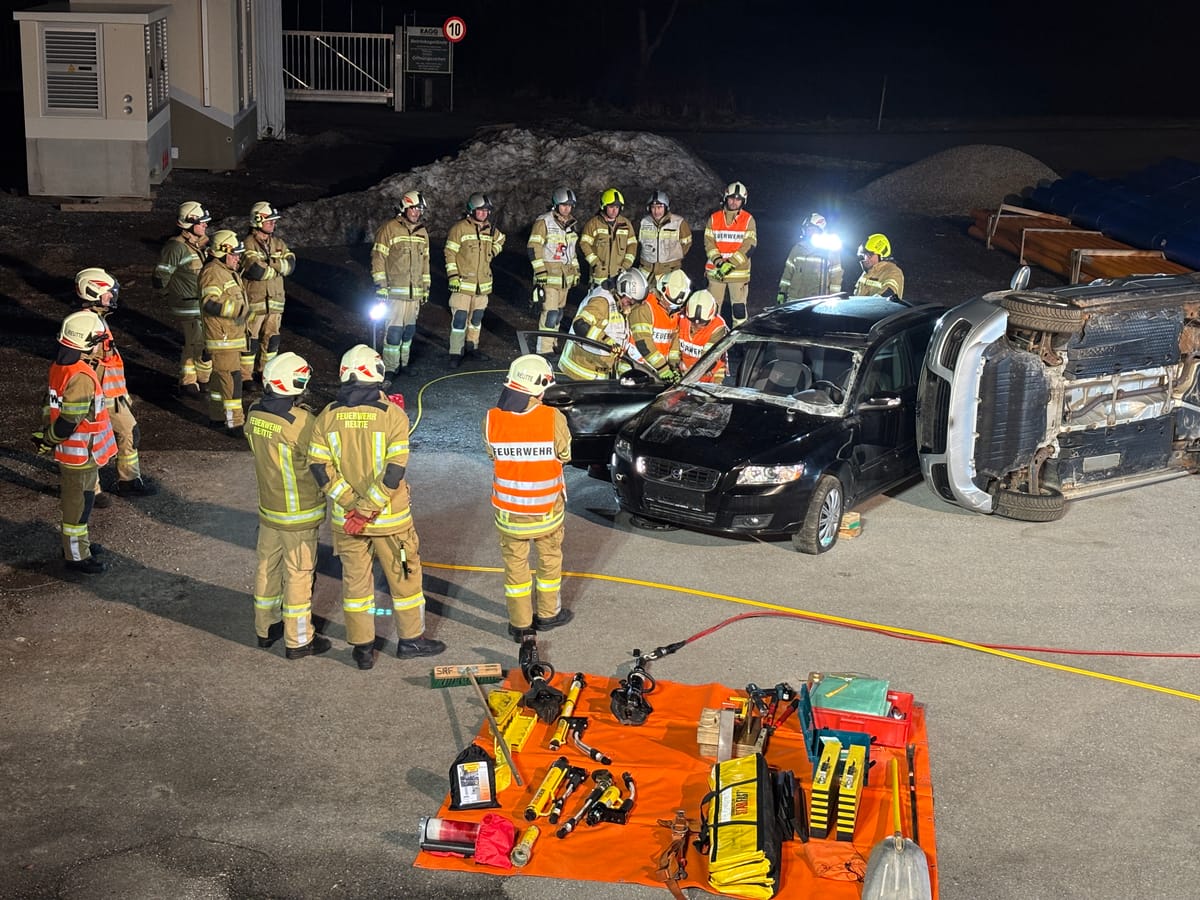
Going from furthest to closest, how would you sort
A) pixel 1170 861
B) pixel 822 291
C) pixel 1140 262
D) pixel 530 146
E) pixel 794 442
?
1. pixel 530 146
2. pixel 1140 262
3. pixel 822 291
4. pixel 794 442
5. pixel 1170 861

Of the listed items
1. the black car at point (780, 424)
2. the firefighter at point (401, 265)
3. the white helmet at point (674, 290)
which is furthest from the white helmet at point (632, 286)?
the firefighter at point (401, 265)

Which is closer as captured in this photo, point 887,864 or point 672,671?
point 887,864

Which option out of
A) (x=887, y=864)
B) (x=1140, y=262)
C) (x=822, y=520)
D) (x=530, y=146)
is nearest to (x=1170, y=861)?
(x=887, y=864)

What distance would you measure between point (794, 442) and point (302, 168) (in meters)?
15.8

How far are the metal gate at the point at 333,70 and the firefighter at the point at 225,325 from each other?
17686 mm

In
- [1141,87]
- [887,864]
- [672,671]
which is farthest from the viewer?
[1141,87]

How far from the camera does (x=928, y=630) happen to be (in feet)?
31.7

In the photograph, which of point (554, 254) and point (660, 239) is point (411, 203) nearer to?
point (554, 254)

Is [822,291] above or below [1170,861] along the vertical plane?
above

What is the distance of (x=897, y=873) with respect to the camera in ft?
21.0

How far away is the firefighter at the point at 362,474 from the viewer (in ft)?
27.7

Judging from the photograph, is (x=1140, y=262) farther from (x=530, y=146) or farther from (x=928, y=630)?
(x=928, y=630)

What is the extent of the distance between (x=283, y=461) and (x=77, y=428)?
2238mm

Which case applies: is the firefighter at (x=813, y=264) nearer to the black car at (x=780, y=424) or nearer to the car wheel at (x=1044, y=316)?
the black car at (x=780, y=424)
